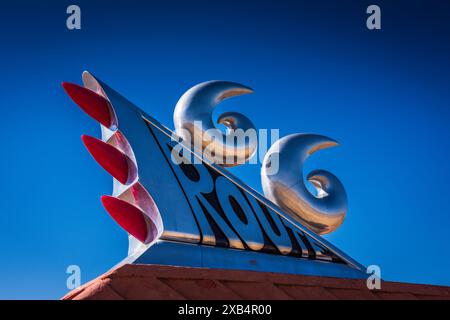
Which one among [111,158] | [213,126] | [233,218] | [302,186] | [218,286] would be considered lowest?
[218,286]

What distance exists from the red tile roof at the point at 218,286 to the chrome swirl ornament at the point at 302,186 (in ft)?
8.72

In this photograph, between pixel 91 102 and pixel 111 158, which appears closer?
pixel 111 158

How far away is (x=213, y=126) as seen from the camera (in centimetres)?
1205

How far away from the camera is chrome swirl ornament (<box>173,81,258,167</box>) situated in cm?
1185

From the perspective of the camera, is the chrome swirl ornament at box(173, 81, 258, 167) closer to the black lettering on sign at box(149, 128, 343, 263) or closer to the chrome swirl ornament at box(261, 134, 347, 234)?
the chrome swirl ornament at box(261, 134, 347, 234)

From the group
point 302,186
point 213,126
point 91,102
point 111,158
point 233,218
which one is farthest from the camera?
point 302,186

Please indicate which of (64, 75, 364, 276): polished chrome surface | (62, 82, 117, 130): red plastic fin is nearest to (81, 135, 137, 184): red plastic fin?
(64, 75, 364, 276): polished chrome surface

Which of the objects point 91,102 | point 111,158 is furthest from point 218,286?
point 91,102

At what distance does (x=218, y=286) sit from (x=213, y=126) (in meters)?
4.45

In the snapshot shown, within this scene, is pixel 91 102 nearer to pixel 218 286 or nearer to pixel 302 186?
pixel 218 286

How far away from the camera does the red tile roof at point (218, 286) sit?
24.4 ft

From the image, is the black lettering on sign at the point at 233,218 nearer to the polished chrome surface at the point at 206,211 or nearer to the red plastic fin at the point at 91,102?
the polished chrome surface at the point at 206,211
